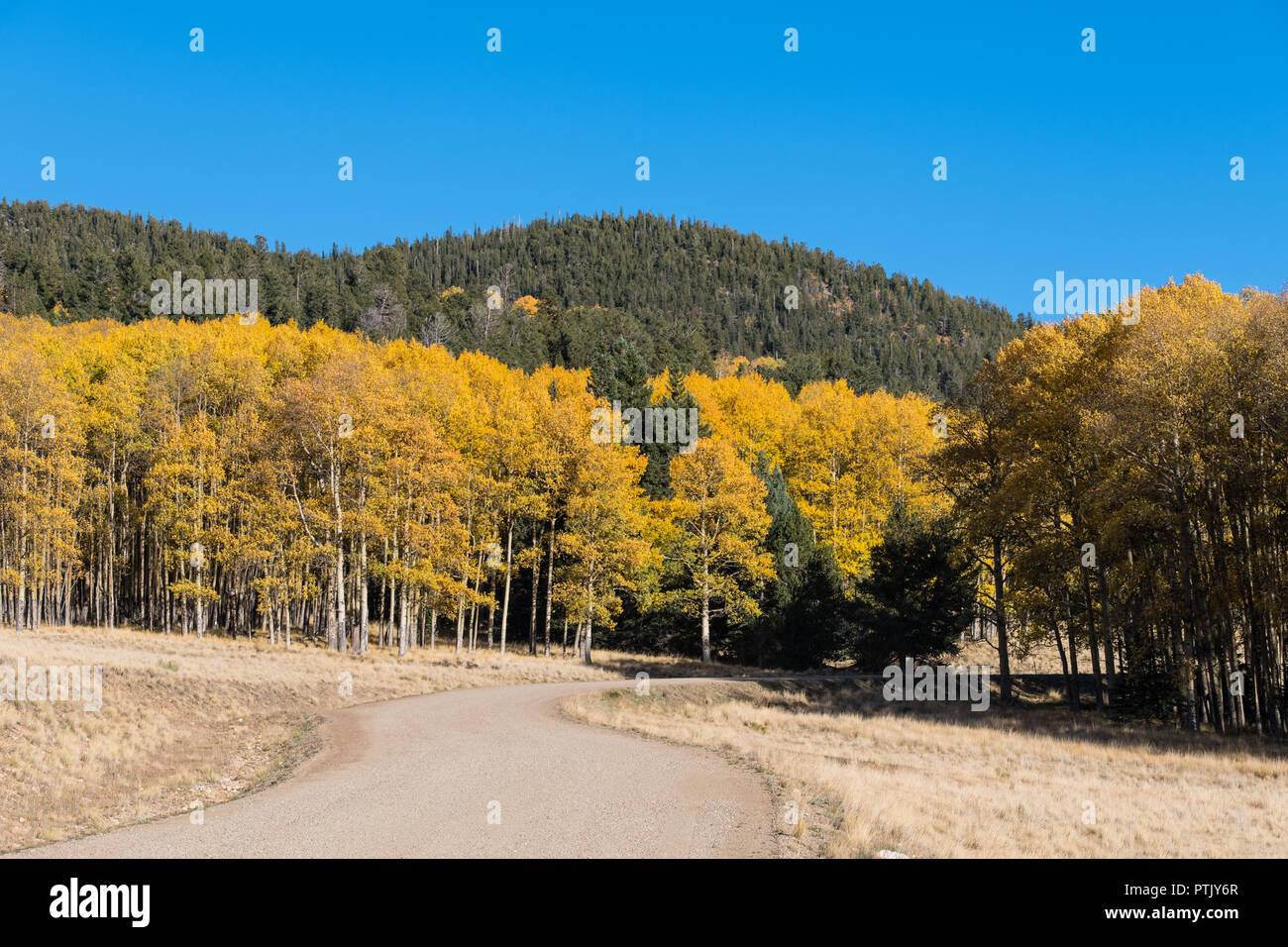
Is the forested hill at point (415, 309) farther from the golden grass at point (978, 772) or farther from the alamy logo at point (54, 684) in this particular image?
the alamy logo at point (54, 684)

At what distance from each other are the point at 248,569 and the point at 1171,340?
43.9 meters

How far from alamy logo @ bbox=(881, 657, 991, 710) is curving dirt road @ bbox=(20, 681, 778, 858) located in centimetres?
1790

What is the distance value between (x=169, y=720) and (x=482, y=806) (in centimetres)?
1238

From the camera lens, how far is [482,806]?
12.3m

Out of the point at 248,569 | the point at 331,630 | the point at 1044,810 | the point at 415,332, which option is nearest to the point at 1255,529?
the point at 1044,810

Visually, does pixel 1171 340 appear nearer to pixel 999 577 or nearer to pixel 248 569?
pixel 999 577

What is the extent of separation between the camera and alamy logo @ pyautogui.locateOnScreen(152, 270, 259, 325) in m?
81.0

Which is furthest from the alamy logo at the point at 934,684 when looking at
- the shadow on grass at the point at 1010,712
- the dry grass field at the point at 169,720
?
the dry grass field at the point at 169,720

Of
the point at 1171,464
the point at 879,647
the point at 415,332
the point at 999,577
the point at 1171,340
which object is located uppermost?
the point at 415,332

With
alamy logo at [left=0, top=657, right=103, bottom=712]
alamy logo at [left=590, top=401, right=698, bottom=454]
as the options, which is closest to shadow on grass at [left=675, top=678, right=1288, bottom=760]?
alamy logo at [left=0, top=657, right=103, bottom=712]

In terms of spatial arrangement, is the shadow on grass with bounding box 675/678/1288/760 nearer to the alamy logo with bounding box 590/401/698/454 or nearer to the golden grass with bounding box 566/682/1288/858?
the golden grass with bounding box 566/682/1288/858

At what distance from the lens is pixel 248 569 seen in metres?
47.0
